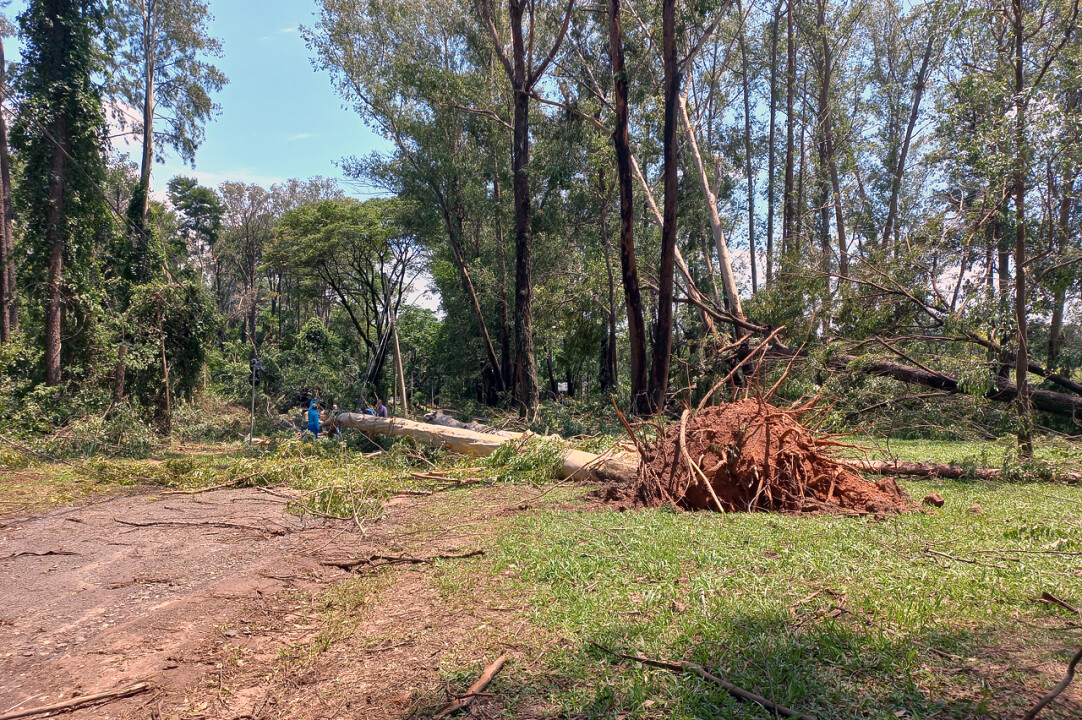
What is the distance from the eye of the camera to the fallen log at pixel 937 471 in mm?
8031

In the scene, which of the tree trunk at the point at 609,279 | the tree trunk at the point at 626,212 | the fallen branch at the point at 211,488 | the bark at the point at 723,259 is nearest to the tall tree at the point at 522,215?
the tree trunk at the point at 609,279

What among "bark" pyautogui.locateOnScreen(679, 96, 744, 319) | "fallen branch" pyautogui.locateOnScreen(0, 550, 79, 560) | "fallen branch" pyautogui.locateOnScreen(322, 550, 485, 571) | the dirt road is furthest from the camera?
"bark" pyautogui.locateOnScreen(679, 96, 744, 319)

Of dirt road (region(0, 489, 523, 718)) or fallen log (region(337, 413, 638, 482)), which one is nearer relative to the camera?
dirt road (region(0, 489, 523, 718))

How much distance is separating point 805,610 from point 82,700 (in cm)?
351

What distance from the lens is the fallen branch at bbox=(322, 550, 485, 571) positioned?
489 cm

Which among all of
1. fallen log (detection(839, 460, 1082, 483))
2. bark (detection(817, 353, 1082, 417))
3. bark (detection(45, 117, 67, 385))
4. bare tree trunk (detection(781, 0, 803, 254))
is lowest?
fallen log (detection(839, 460, 1082, 483))

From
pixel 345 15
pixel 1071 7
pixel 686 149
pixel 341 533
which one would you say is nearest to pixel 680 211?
pixel 686 149

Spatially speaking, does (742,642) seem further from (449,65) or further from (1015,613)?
(449,65)

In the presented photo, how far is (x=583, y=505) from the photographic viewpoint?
6.74m

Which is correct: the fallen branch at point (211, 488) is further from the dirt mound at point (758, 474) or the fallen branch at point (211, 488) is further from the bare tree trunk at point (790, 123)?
the bare tree trunk at point (790, 123)

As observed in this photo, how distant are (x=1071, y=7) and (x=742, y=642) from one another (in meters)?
11.7

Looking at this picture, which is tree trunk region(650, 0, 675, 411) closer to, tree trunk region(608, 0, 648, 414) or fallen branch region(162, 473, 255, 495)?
tree trunk region(608, 0, 648, 414)

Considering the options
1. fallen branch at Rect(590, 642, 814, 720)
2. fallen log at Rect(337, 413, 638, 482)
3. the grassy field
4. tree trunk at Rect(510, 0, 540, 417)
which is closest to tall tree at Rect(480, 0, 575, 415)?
tree trunk at Rect(510, 0, 540, 417)

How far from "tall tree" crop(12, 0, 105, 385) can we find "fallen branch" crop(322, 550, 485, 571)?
40.2ft
